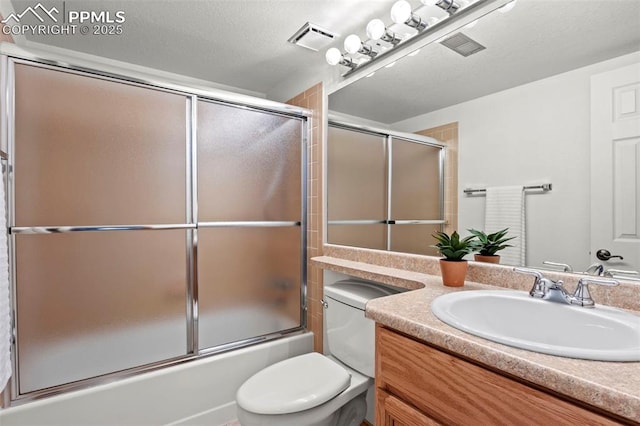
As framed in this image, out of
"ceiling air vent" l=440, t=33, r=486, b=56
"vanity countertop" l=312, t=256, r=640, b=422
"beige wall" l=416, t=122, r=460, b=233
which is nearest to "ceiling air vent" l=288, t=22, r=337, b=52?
"ceiling air vent" l=440, t=33, r=486, b=56

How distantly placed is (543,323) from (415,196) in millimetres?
822

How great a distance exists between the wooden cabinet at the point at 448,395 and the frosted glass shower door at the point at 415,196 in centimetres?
70

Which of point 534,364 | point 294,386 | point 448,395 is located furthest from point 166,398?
point 534,364

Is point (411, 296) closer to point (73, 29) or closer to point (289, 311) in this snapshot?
point (289, 311)

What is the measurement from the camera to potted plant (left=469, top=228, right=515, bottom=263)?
1173 mm

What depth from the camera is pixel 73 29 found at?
1.67m

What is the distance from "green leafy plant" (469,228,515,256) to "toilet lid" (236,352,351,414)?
80cm

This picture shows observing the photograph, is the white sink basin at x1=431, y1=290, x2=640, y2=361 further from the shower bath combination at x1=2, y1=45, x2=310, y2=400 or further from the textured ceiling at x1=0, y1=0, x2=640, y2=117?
the shower bath combination at x1=2, y1=45, x2=310, y2=400

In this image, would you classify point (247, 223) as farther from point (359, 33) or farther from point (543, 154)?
point (543, 154)

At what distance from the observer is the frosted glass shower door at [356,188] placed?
1801 mm

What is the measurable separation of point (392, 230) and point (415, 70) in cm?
84

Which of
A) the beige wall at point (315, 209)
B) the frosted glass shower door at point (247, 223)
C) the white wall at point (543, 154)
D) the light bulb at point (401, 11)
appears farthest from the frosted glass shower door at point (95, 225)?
the white wall at point (543, 154)

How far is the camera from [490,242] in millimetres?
1197

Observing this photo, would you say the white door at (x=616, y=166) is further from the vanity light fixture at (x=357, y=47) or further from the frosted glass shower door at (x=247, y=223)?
the frosted glass shower door at (x=247, y=223)
